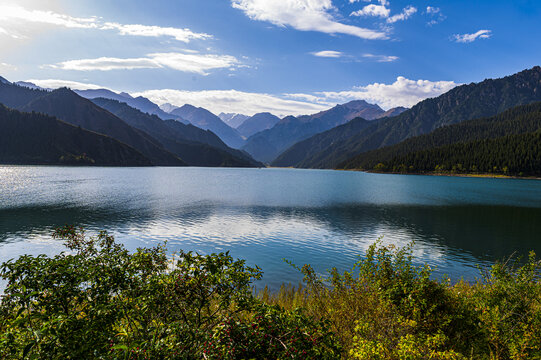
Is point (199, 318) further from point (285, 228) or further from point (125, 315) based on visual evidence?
point (285, 228)

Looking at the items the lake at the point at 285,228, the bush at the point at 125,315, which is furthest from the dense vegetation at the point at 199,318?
the lake at the point at 285,228

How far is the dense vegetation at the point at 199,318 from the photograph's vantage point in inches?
223

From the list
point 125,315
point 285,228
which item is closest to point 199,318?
point 125,315

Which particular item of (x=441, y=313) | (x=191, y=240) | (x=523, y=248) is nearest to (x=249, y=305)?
(x=441, y=313)

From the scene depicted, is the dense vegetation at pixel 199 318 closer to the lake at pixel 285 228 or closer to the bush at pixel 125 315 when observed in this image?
the bush at pixel 125 315

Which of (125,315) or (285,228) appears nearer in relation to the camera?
(125,315)

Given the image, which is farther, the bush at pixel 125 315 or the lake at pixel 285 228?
the lake at pixel 285 228

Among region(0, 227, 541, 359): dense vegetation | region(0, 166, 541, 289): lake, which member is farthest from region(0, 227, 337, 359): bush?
region(0, 166, 541, 289): lake

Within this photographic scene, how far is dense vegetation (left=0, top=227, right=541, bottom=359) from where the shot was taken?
5656 mm

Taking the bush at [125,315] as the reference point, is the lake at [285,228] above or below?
below

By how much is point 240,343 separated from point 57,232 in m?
11.6

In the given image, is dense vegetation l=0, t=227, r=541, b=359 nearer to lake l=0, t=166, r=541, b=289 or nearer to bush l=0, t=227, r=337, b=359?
bush l=0, t=227, r=337, b=359

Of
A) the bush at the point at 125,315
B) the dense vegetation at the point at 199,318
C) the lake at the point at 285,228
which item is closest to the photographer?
the bush at the point at 125,315

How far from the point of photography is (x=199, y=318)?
23.8 feet
